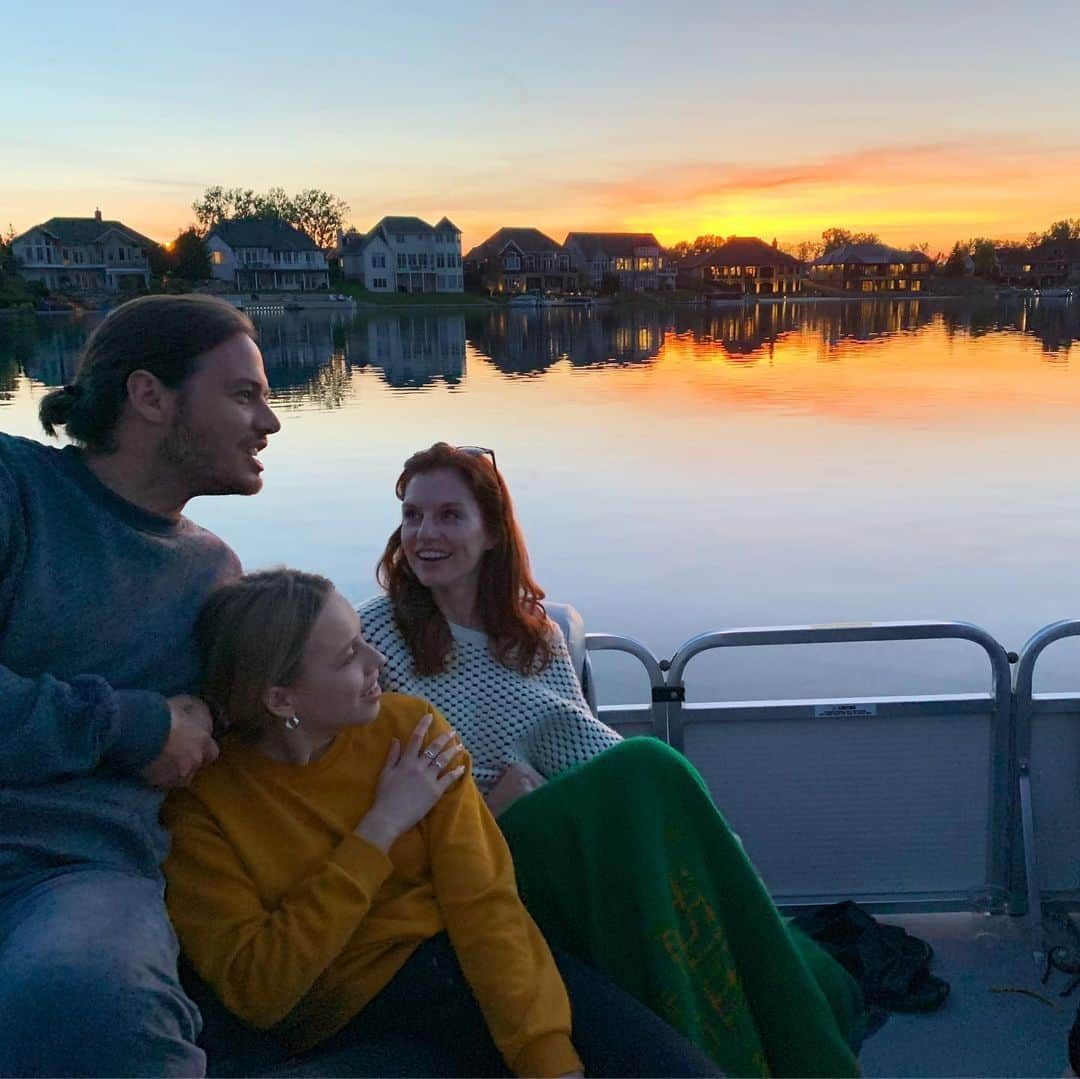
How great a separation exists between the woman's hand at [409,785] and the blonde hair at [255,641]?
0.24 metres

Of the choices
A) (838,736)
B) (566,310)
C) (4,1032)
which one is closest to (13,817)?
(4,1032)

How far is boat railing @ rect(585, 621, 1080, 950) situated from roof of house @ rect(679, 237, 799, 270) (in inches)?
4683

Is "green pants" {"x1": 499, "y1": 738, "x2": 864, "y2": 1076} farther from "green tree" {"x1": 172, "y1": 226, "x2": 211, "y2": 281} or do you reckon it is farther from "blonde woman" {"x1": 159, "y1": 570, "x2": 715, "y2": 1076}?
"green tree" {"x1": 172, "y1": 226, "x2": 211, "y2": 281}

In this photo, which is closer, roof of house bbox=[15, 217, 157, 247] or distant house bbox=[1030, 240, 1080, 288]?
roof of house bbox=[15, 217, 157, 247]

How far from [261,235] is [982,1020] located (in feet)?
279

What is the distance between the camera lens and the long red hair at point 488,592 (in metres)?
2.57

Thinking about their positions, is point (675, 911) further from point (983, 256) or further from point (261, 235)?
point (983, 256)

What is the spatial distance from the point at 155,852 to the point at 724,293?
368ft

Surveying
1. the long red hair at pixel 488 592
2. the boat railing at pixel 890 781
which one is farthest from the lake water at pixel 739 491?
the boat railing at pixel 890 781

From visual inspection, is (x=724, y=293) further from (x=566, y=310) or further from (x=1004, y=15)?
(x=1004, y=15)

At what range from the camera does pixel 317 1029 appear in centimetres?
178

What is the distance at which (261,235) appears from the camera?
80.5 meters

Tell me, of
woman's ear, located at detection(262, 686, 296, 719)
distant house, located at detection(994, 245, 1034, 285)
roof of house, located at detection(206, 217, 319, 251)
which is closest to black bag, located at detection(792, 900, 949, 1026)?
woman's ear, located at detection(262, 686, 296, 719)

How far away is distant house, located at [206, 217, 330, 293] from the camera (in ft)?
261
